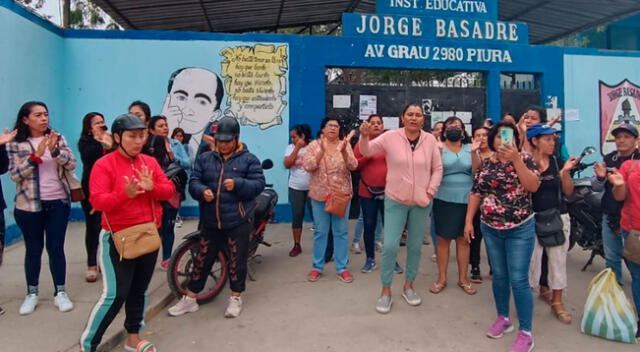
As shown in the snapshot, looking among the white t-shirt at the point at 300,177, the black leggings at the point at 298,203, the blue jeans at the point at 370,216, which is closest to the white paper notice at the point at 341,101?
the white t-shirt at the point at 300,177

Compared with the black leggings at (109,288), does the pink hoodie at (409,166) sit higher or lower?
higher

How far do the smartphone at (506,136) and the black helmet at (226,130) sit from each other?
2.14 metres

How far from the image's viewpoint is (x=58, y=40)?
7379 mm

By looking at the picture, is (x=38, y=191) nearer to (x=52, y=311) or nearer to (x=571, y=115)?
(x=52, y=311)

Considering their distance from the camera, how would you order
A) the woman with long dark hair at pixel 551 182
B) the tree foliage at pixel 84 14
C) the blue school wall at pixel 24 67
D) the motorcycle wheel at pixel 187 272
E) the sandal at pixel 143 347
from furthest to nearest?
the tree foliage at pixel 84 14 < the blue school wall at pixel 24 67 < the motorcycle wheel at pixel 187 272 < the woman with long dark hair at pixel 551 182 < the sandal at pixel 143 347

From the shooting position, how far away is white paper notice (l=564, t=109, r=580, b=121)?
28.6ft

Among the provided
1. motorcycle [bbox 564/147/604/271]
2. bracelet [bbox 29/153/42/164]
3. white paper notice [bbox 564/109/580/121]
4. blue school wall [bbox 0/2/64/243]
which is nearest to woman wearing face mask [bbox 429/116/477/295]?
motorcycle [bbox 564/147/604/271]

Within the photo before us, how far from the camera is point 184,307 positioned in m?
4.13

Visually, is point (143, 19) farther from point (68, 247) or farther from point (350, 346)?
point (350, 346)

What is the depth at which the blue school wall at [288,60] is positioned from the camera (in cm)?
754

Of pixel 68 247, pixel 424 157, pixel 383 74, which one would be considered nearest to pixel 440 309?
pixel 424 157

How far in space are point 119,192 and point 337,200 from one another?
232 centimetres

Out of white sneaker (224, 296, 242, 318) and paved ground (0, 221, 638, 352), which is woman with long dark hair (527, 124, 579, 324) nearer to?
paved ground (0, 221, 638, 352)

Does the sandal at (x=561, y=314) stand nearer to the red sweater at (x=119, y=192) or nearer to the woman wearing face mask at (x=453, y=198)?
the woman wearing face mask at (x=453, y=198)
